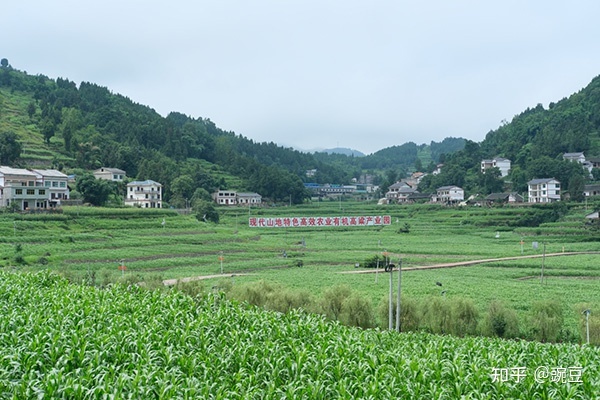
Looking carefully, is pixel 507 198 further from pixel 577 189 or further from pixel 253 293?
pixel 253 293

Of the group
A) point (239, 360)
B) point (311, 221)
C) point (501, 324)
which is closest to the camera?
point (239, 360)

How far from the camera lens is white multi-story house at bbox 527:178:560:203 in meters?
79.2

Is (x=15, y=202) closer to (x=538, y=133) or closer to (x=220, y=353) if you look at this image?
(x=220, y=353)

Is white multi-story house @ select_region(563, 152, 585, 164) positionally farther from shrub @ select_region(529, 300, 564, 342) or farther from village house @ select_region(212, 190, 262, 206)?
shrub @ select_region(529, 300, 564, 342)

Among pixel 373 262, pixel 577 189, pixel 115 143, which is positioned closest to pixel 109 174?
pixel 115 143

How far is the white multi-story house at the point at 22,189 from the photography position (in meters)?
52.7

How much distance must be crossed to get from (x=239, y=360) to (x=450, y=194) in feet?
269

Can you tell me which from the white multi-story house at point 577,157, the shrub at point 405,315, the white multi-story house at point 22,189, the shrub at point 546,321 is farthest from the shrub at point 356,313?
the white multi-story house at point 577,157

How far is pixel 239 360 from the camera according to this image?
11.6 meters

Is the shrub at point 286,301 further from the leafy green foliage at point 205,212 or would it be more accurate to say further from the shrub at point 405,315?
the leafy green foliage at point 205,212

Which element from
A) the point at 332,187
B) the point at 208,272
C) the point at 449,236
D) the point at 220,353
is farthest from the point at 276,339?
the point at 332,187

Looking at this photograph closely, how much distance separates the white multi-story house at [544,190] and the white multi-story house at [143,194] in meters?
51.0

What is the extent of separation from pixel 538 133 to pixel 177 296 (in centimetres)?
10083

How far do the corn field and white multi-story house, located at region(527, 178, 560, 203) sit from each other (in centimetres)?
7022
